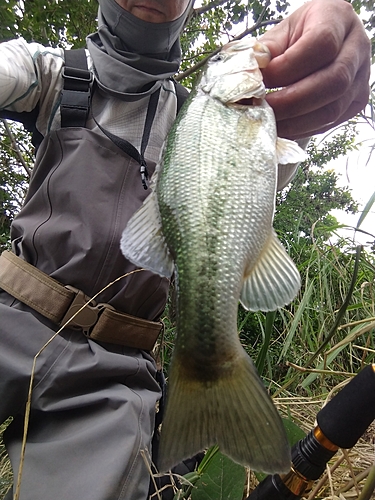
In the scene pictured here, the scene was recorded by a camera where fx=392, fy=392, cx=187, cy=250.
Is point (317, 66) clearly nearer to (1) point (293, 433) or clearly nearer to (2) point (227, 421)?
(2) point (227, 421)

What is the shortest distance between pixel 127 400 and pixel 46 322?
414 millimetres

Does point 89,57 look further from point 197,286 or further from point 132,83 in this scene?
point 197,286

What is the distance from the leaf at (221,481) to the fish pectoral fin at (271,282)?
55cm

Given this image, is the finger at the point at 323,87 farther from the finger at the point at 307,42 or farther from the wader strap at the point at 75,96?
the wader strap at the point at 75,96

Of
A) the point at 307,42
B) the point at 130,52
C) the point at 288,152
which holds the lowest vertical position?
the point at 288,152

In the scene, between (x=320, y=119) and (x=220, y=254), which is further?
(x=320, y=119)

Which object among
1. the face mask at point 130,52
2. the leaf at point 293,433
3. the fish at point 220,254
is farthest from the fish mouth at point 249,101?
the leaf at point 293,433

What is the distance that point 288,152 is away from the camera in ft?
3.65

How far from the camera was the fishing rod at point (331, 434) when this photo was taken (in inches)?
32.6

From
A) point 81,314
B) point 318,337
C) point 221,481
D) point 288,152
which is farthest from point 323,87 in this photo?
point 318,337

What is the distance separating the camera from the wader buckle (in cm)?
142

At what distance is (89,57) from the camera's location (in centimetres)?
170

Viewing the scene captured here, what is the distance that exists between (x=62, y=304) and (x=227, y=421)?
2.73ft

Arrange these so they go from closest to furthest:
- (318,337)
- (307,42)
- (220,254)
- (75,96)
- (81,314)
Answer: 1. (220,254)
2. (307,42)
3. (81,314)
4. (75,96)
5. (318,337)
